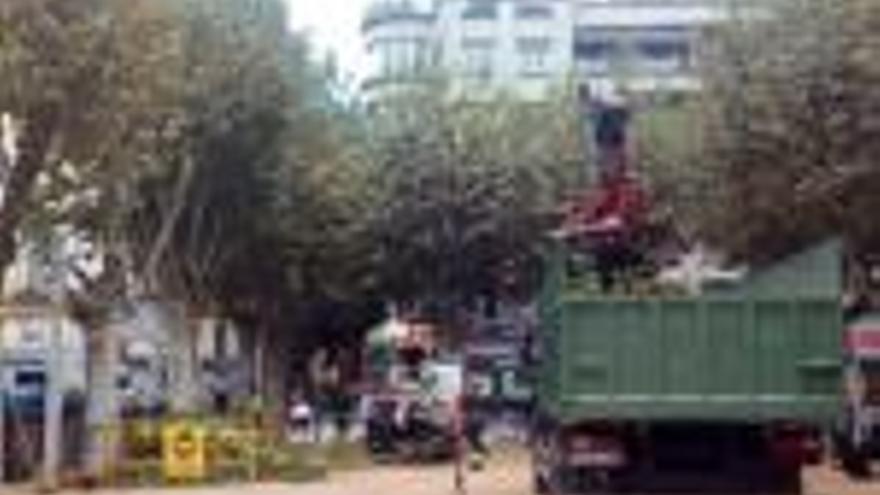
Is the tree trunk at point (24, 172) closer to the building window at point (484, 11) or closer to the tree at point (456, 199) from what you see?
the tree at point (456, 199)

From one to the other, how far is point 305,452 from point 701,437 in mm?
19034

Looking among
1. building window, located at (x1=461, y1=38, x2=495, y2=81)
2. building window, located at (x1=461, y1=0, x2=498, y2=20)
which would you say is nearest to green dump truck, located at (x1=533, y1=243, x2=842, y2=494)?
building window, located at (x1=461, y1=38, x2=495, y2=81)

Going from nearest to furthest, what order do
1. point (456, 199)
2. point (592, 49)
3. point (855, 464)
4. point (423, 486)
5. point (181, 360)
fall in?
point (423, 486) < point (855, 464) < point (181, 360) < point (456, 199) < point (592, 49)

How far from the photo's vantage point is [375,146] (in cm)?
6475

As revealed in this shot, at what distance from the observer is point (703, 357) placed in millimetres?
28484

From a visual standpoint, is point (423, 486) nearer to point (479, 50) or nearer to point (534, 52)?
point (534, 52)

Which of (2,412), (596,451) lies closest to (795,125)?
(596,451)

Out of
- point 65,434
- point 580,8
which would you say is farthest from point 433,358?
point 580,8

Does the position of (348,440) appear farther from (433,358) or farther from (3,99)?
(3,99)

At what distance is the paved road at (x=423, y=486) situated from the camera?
36500 mm

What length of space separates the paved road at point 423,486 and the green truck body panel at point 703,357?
5804 mm

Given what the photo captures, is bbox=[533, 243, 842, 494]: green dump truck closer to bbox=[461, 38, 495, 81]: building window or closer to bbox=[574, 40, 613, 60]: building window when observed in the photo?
bbox=[461, 38, 495, 81]: building window

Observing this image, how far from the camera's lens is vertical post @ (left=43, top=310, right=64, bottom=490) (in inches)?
1588

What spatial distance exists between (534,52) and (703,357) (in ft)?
324
